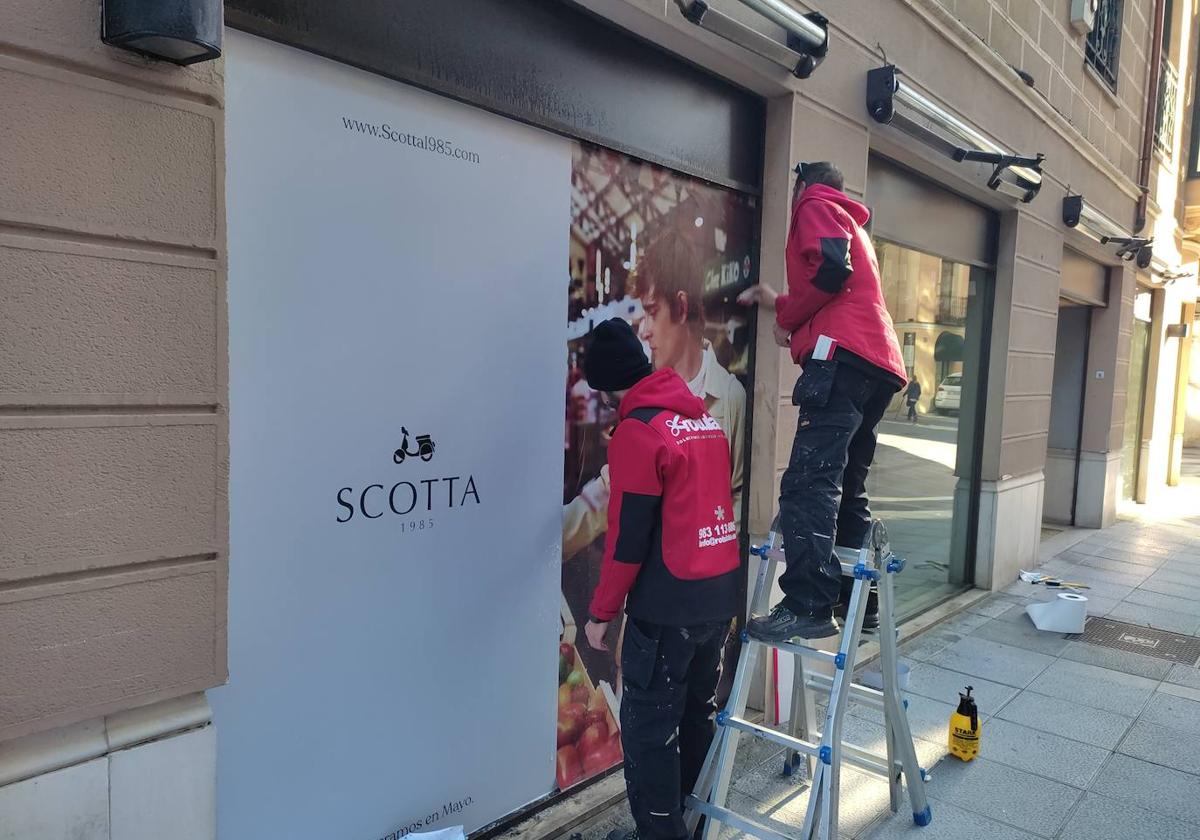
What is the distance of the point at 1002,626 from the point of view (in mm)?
5941

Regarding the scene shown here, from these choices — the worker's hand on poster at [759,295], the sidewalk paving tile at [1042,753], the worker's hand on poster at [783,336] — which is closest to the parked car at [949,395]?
the sidewalk paving tile at [1042,753]

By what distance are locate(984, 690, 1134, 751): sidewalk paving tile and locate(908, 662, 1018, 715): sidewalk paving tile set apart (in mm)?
70

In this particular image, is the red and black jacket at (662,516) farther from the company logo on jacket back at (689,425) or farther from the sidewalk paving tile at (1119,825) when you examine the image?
the sidewalk paving tile at (1119,825)

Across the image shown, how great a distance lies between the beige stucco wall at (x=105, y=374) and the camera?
1.60m

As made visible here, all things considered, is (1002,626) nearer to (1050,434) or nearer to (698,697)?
(698,697)

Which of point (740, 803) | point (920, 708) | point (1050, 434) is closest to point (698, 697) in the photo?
point (740, 803)

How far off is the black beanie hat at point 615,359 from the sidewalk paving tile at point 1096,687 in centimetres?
369

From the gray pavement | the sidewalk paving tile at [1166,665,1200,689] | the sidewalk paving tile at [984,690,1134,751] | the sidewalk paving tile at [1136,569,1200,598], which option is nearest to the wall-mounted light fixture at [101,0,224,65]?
the gray pavement

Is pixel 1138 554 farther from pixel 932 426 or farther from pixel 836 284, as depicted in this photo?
pixel 836 284

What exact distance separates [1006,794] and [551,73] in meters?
3.63

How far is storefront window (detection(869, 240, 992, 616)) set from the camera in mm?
5543

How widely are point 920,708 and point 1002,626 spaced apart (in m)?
1.92

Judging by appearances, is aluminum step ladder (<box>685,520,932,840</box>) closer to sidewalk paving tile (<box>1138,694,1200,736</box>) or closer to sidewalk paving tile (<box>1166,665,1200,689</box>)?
sidewalk paving tile (<box>1138,694,1200,736</box>)

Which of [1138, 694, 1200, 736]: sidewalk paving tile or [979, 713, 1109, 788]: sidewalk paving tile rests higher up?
[1138, 694, 1200, 736]: sidewalk paving tile
